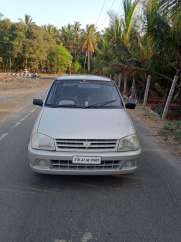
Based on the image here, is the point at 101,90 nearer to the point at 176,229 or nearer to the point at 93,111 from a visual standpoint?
the point at 93,111

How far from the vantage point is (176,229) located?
455 cm

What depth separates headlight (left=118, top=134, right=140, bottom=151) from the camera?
5887 mm

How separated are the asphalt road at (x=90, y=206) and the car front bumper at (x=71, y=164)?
0.98 feet

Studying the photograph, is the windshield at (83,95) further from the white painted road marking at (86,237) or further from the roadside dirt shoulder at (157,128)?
the white painted road marking at (86,237)

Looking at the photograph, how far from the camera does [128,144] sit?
5961mm

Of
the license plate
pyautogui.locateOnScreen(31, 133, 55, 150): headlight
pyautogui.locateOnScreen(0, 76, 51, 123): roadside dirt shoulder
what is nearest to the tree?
pyautogui.locateOnScreen(0, 76, 51, 123): roadside dirt shoulder

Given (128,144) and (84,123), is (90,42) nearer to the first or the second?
(84,123)

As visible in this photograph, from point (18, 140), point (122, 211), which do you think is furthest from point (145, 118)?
point (122, 211)

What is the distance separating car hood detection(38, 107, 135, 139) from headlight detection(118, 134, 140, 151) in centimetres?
7

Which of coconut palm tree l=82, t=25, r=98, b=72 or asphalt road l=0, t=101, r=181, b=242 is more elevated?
coconut palm tree l=82, t=25, r=98, b=72

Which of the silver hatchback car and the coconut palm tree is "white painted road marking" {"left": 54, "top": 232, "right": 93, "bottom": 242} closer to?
the silver hatchback car

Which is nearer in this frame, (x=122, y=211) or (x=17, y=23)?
(x=122, y=211)

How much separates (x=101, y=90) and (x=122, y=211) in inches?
126

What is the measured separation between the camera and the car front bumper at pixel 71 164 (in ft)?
18.8
